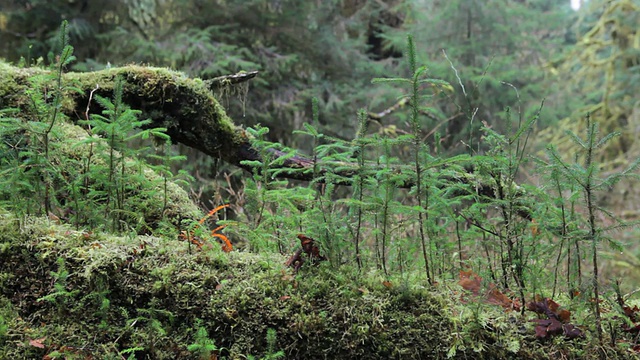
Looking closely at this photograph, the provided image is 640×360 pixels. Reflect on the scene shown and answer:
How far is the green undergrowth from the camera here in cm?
192

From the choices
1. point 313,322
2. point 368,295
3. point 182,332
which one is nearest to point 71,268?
point 182,332

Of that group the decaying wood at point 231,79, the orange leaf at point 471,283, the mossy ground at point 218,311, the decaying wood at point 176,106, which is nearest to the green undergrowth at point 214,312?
the mossy ground at point 218,311

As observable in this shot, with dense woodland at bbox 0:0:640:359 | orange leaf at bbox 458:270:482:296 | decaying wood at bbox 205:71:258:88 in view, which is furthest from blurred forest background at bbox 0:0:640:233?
orange leaf at bbox 458:270:482:296

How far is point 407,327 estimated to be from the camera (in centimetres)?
196

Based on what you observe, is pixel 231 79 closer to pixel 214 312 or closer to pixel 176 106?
pixel 176 106

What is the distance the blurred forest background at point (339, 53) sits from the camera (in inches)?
342

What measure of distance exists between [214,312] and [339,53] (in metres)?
9.26

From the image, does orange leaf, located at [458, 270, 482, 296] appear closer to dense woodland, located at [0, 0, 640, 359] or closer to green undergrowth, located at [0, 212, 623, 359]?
dense woodland, located at [0, 0, 640, 359]

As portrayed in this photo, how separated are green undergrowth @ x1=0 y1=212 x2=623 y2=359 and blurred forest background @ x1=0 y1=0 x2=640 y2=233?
653cm

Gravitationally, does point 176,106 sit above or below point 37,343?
above

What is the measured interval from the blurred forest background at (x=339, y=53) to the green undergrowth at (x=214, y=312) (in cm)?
653

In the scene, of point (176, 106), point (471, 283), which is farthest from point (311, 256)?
point (176, 106)

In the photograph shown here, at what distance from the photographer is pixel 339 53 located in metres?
10.5

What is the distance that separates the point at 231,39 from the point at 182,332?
27.8ft
